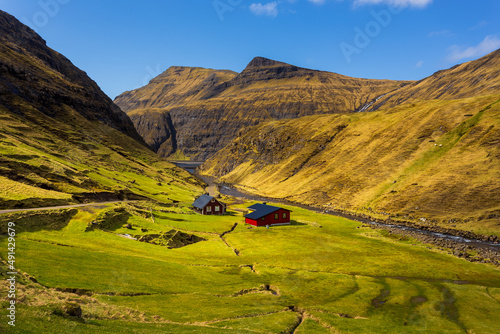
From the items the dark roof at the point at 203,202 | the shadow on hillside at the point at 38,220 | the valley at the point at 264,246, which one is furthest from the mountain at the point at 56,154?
the dark roof at the point at 203,202

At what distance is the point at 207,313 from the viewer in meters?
30.4

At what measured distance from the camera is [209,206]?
349 feet

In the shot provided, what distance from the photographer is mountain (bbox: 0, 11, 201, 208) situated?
2805 inches

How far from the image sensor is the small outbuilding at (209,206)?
346ft

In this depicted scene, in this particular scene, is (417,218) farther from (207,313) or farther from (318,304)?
(207,313)

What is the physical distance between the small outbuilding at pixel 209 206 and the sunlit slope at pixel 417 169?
5542cm

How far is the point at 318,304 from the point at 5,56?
8556 inches

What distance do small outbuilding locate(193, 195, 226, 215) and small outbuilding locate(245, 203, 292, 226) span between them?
15162 millimetres

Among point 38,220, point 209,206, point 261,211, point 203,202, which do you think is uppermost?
point 38,220

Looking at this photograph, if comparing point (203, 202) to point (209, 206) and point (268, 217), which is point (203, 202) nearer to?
point (209, 206)

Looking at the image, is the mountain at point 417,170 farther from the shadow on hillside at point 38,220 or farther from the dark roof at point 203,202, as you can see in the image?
the shadow on hillside at point 38,220

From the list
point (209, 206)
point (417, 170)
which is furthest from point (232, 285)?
point (417, 170)

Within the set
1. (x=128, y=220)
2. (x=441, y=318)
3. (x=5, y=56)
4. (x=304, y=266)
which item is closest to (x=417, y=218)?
(x=304, y=266)

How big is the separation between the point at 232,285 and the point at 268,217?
5491 centimetres
